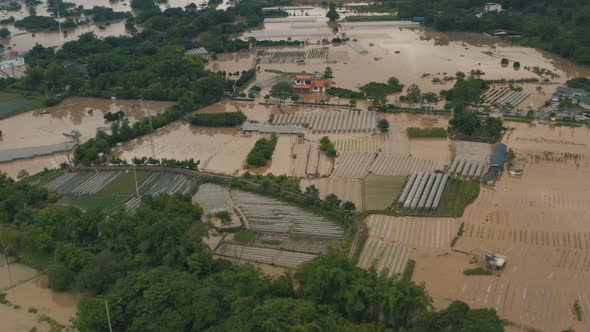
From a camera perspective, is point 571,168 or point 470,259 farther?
point 571,168

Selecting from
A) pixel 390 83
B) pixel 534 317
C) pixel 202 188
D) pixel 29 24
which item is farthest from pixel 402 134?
pixel 29 24

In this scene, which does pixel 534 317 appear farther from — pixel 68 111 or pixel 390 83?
pixel 68 111

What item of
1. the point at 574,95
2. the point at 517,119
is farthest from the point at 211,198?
the point at 574,95

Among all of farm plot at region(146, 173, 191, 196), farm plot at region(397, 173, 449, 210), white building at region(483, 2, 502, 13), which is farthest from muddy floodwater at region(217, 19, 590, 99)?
farm plot at region(146, 173, 191, 196)

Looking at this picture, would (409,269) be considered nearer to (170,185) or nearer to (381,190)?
(381,190)

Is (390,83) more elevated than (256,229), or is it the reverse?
(390,83)

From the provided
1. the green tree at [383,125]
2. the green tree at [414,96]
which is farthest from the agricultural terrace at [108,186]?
the green tree at [414,96]
